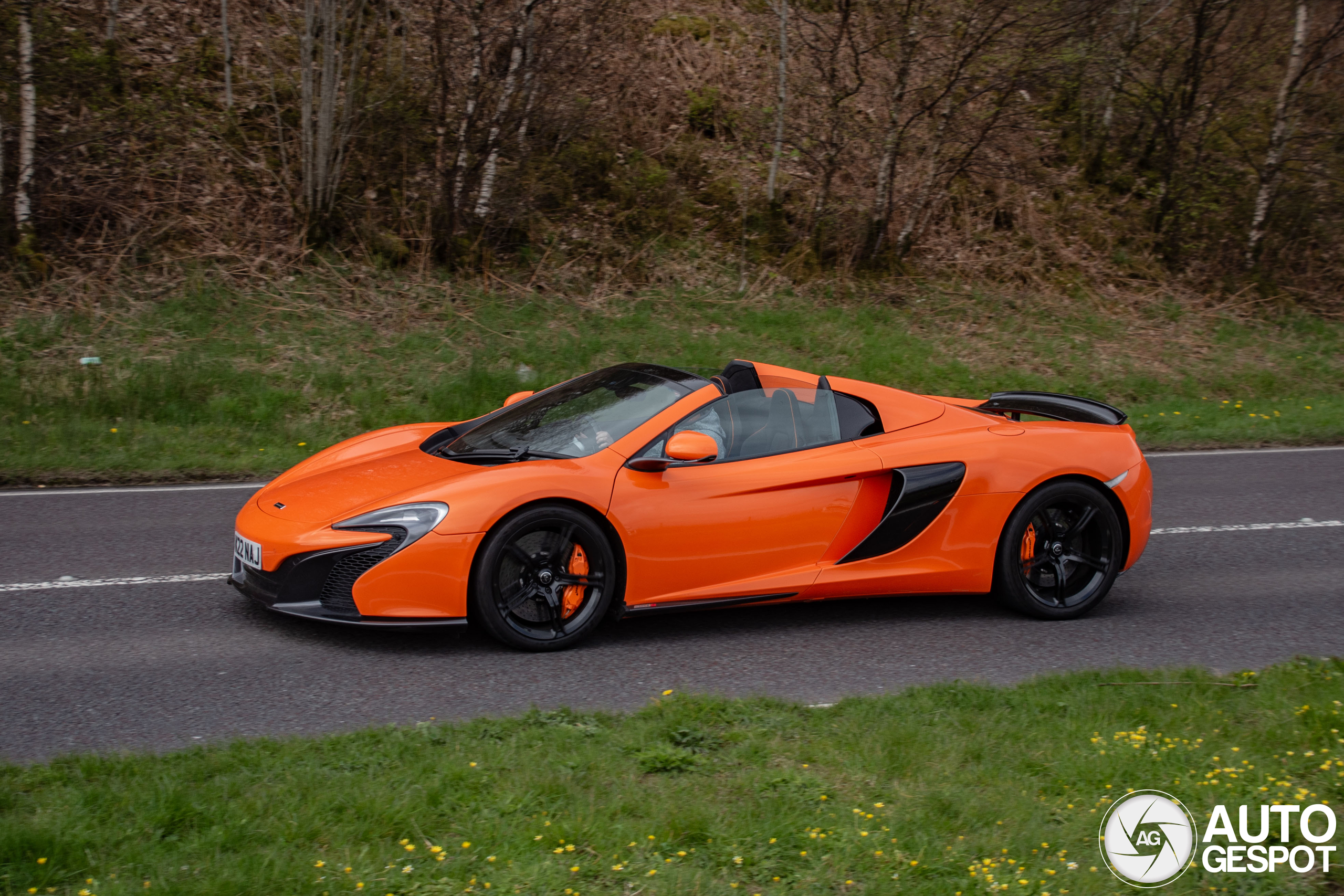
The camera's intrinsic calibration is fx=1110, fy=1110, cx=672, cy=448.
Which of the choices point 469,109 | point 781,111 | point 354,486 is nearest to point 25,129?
point 469,109

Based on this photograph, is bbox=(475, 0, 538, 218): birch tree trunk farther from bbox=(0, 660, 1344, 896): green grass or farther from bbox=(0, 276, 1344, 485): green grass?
bbox=(0, 660, 1344, 896): green grass

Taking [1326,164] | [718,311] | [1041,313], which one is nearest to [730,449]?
[718,311]

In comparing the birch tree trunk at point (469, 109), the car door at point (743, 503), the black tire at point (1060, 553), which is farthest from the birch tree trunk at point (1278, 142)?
the car door at point (743, 503)

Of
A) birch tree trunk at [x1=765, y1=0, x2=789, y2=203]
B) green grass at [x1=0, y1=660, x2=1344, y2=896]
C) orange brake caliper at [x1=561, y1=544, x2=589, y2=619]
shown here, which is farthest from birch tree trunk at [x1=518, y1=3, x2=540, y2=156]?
A: green grass at [x1=0, y1=660, x2=1344, y2=896]

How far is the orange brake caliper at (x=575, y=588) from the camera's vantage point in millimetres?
5277

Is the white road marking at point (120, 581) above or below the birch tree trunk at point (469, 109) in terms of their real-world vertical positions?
below

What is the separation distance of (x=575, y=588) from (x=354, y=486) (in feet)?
3.99

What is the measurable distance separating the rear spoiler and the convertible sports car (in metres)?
0.04

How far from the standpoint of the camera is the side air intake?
226 inches

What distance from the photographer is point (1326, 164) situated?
1872 centimetres

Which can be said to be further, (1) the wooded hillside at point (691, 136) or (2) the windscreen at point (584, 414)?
(1) the wooded hillside at point (691, 136)

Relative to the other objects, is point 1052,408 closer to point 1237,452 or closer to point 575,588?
point 575,588

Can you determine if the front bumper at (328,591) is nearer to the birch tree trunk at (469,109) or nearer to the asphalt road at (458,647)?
the asphalt road at (458,647)

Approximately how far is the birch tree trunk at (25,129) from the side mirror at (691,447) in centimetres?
1106
